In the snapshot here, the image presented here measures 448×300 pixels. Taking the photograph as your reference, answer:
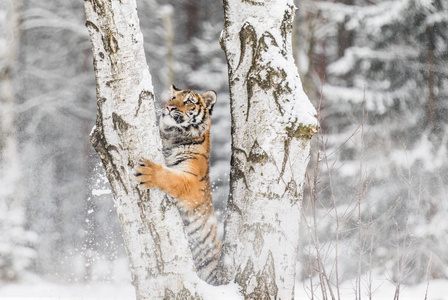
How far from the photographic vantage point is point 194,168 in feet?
10.3

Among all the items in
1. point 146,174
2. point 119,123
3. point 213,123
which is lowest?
point 146,174

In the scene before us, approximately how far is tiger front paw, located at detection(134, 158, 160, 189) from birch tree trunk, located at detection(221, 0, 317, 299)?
1.67 feet

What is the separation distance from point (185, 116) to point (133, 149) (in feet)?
4.29

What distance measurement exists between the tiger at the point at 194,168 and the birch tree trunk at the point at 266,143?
41cm

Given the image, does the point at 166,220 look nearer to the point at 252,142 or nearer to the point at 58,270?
the point at 252,142

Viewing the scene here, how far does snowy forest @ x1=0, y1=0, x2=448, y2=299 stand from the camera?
7867mm

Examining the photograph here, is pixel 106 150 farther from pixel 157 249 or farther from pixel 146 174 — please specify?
pixel 157 249

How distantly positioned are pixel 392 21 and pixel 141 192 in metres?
7.20

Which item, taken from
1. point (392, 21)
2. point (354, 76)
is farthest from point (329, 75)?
point (392, 21)

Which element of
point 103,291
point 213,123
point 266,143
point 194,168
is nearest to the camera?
point 266,143

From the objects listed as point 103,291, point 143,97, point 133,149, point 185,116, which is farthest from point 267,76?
point 103,291

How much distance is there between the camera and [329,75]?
835 cm

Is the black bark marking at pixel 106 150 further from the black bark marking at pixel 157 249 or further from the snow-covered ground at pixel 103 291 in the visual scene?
the snow-covered ground at pixel 103 291

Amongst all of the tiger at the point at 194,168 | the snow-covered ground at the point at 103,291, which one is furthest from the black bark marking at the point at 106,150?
the snow-covered ground at the point at 103,291
